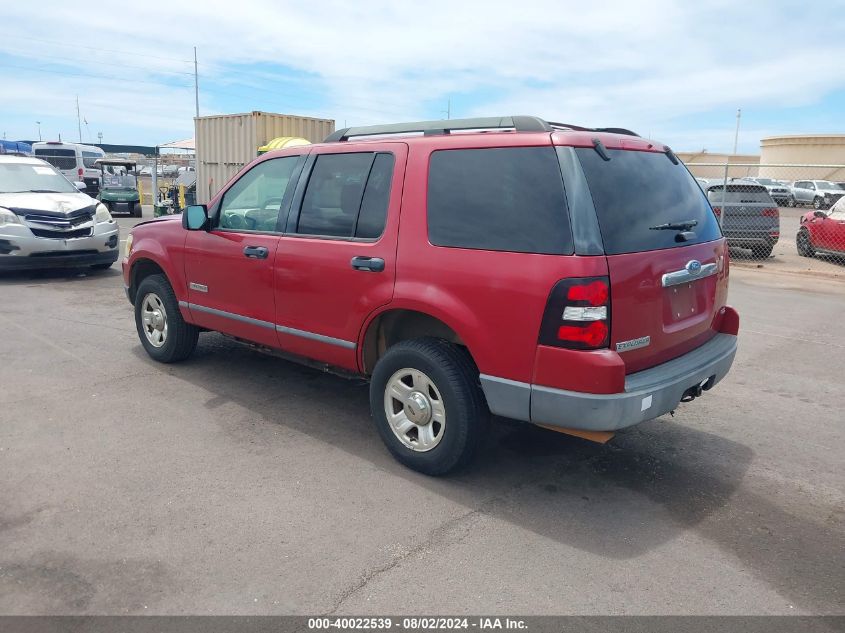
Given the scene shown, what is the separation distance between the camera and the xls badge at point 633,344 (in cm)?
338

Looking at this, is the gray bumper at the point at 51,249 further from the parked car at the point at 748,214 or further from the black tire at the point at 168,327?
the parked car at the point at 748,214

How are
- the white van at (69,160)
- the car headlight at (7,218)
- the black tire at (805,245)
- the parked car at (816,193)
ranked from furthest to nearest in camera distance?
the parked car at (816,193) < the white van at (69,160) < the black tire at (805,245) < the car headlight at (7,218)

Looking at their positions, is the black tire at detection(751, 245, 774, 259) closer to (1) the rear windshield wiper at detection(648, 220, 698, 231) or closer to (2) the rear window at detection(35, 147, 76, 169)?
(1) the rear windshield wiper at detection(648, 220, 698, 231)

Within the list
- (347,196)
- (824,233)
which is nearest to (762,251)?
(824,233)

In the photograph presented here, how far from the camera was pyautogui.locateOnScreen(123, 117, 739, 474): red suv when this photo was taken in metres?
3.34

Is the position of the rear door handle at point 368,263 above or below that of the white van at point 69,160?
below

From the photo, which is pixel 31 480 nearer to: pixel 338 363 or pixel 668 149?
pixel 338 363

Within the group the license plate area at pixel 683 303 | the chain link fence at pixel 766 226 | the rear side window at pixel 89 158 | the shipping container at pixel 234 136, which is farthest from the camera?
the rear side window at pixel 89 158

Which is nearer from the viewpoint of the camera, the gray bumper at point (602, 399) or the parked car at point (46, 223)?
the gray bumper at point (602, 399)

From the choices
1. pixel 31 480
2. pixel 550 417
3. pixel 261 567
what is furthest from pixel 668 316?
pixel 31 480

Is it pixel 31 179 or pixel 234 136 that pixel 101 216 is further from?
pixel 234 136

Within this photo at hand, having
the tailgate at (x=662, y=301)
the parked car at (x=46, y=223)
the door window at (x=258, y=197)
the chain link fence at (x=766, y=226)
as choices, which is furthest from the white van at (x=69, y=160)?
the tailgate at (x=662, y=301)

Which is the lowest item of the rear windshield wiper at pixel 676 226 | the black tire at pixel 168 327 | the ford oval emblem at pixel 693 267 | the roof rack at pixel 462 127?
the black tire at pixel 168 327

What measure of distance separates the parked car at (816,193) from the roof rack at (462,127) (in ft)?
109
